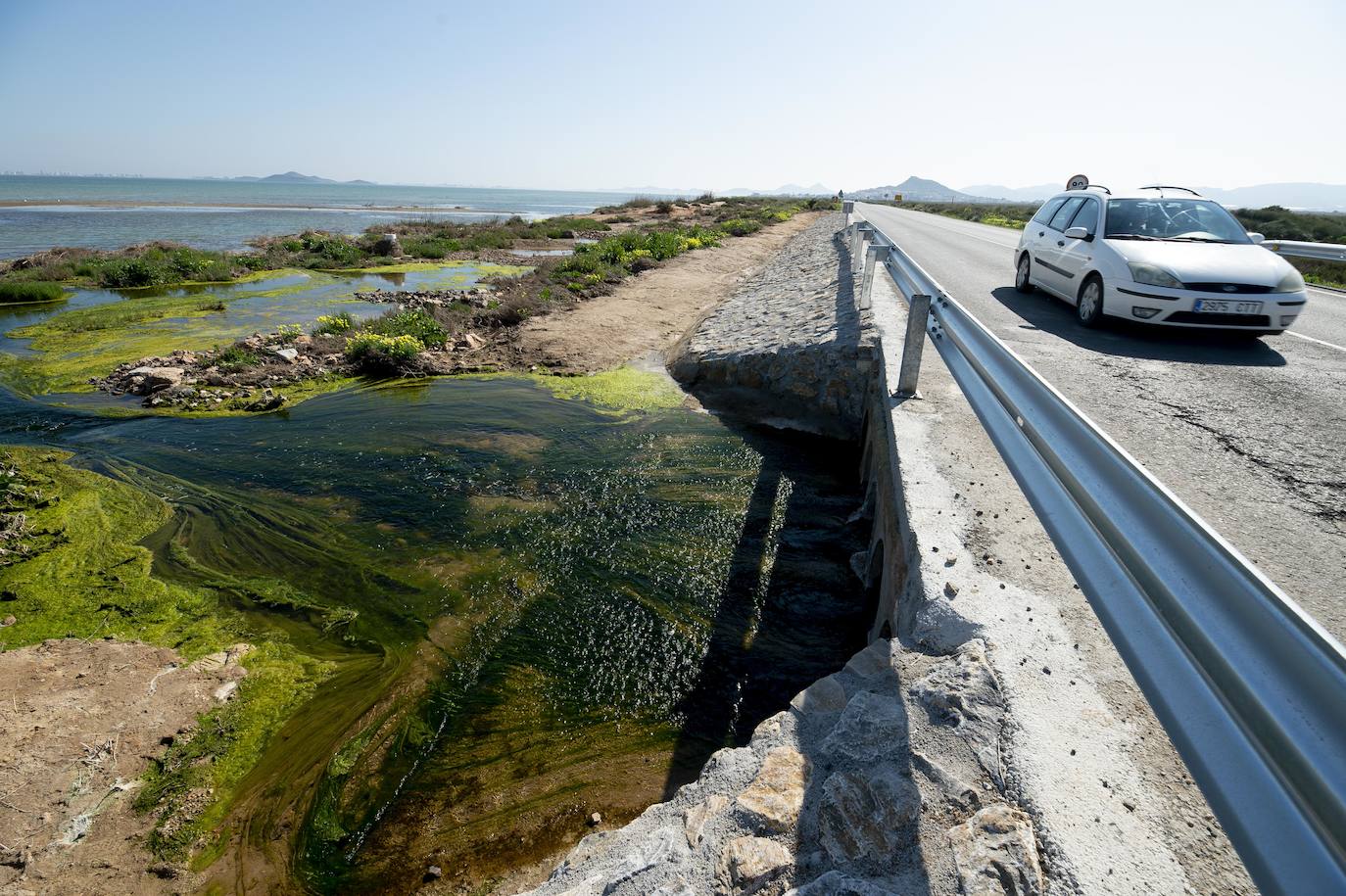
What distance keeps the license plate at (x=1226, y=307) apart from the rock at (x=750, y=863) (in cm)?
693

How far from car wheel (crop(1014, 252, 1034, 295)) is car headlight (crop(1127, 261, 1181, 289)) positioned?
9.80 ft

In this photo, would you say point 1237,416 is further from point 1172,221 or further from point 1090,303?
point 1172,221

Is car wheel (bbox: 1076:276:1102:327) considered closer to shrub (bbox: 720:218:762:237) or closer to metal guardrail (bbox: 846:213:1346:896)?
metal guardrail (bbox: 846:213:1346:896)

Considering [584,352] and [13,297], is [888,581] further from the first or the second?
[13,297]

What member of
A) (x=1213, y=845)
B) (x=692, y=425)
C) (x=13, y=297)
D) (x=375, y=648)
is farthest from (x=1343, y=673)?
(x=13, y=297)

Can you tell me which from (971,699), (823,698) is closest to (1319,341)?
(971,699)

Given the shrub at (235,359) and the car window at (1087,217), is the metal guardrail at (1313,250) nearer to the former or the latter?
the car window at (1087,217)

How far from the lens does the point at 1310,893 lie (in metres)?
1.23

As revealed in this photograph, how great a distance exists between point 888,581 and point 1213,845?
2.33 metres

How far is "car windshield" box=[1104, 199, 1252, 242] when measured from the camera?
6898mm

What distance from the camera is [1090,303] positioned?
286 inches

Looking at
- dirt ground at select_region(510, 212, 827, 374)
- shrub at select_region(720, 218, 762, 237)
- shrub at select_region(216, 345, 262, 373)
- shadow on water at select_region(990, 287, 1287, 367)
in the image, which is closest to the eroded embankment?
shadow on water at select_region(990, 287, 1287, 367)

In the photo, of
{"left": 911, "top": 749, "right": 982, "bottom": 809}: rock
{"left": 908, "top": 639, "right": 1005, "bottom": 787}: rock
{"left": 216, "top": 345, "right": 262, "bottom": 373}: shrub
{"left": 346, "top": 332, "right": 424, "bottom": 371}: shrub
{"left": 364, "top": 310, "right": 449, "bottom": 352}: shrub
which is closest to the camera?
{"left": 911, "top": 749, "right": 982, "bottom": 809}: rock

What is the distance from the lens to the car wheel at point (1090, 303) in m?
7.11
